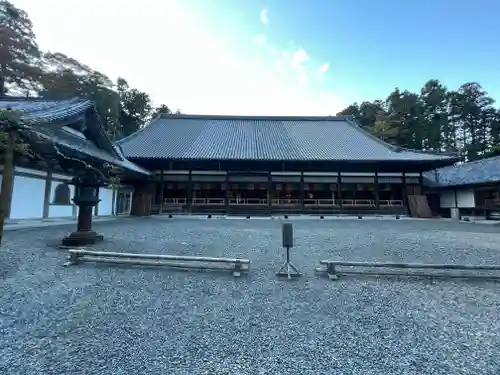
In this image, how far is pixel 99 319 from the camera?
9.54 feet

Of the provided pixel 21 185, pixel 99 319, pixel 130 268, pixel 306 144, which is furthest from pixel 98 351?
pixel 306 144

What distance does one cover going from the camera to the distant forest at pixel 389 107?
2348 cm

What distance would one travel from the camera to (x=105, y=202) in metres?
14.2

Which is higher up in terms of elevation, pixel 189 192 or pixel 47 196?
pixel 189 192

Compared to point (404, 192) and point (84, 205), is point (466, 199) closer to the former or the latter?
point (404, 192)

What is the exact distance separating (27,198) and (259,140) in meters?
13.2

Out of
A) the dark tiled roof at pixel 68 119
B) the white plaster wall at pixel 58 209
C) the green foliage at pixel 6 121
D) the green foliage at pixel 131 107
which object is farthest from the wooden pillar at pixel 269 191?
the green foliage at pixel 131 107

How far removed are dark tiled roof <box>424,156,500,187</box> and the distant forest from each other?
40.9 feet

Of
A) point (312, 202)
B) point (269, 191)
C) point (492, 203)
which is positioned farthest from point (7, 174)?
point (492, 203)

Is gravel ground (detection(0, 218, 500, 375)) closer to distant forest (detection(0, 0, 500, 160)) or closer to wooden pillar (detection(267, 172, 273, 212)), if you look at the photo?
wooden pillar (detection(267, 172, 273, 212))

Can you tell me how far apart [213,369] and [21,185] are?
1036 cm

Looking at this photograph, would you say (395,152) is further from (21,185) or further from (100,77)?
(100,77)

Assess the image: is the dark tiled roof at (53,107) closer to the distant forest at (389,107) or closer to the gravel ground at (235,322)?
the gravel ground at (235,322)

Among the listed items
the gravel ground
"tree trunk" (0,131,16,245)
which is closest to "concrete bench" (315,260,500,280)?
the gravel ground
